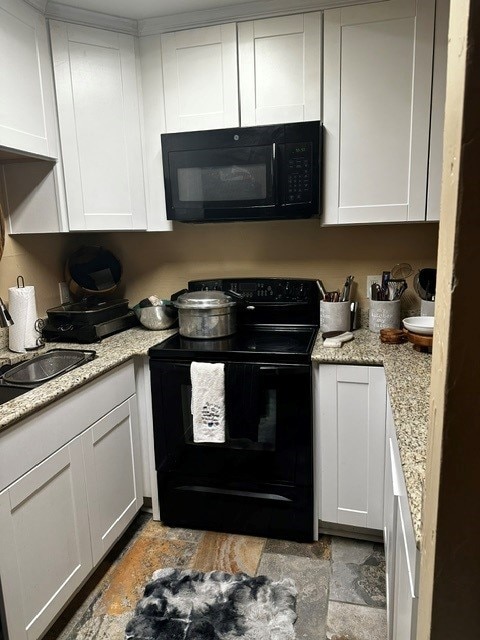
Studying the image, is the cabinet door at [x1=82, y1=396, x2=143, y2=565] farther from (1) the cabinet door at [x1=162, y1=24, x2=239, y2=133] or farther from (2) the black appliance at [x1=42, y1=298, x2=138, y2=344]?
(1) the cabinet door at [x1=162, y1=24, x2=239, y2=133]

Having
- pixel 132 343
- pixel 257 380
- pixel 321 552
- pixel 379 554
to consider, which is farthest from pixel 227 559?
pixel 132 343

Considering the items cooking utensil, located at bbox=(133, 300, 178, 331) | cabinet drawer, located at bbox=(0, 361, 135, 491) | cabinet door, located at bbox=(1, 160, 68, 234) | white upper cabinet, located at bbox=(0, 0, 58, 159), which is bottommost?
cabinet drawer, located at bbox=(0, 361, 135, 491)

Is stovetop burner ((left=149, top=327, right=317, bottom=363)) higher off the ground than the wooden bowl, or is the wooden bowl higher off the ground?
the wooden bowl

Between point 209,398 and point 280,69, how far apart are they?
1472 mm

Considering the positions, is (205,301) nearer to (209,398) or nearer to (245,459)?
(209,398)

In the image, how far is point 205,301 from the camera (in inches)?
84.5

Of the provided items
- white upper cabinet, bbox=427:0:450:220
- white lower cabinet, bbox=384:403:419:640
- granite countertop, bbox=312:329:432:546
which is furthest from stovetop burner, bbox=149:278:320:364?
white lower cabinet, bbox=384:403:419:640

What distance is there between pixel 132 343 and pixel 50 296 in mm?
639

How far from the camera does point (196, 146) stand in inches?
83.1

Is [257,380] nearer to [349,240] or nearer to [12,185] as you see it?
[349,240]

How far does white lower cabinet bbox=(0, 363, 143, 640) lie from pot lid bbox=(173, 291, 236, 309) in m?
0.40

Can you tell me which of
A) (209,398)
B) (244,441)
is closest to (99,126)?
(209,398)

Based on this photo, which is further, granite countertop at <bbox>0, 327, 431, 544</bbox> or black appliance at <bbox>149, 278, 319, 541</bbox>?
black appliance at <bbox>149, 278, 319, 541</bbox>

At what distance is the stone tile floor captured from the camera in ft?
5.39
